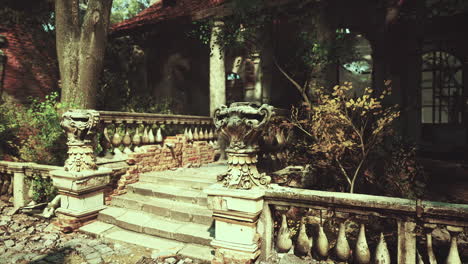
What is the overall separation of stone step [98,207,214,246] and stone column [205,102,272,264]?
2.05 feet

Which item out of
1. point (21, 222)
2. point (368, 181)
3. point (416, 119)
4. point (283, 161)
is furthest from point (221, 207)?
point (416, 119)

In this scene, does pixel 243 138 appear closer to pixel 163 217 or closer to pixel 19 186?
pixel 163 217

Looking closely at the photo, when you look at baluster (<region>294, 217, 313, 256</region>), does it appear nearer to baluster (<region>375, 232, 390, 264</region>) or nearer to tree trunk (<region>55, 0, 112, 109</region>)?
baluster (<region>375, 232, 390, 264</region>)

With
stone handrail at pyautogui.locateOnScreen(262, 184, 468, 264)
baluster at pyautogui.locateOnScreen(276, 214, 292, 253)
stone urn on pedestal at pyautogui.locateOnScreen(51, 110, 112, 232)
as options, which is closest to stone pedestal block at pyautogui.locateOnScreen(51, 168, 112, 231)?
stone urn on pedestal at pyautogui.locateOnScreen(51, 110, 112, 232)

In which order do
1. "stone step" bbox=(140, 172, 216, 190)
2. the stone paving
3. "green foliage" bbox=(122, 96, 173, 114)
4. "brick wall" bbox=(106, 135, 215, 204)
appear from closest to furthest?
the stone paving < "stone step" bbox=(140, 172, 216, 190) < "brick wall" bbox=(106, 135, 215, 204) < "green foliage" bbox=(122, 96, 173, 114)

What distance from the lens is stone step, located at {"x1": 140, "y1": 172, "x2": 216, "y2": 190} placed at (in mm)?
4641

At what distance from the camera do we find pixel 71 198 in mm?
4289

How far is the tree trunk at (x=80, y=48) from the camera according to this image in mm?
6152

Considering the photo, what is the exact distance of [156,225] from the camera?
394 cm

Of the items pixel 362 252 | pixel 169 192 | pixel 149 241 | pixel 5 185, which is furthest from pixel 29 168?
pixel 362 252

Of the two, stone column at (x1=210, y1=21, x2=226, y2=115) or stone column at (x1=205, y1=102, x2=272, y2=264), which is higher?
stone column at (x1=210, y1=21, x2=226, y2=115)

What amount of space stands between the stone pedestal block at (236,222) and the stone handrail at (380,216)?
152mm

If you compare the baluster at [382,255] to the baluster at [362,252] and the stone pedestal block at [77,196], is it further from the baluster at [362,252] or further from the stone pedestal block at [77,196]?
the stone pedestal block at [77,196]

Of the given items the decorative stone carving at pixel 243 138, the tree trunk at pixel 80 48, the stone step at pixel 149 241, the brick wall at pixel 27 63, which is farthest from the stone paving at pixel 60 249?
the brick wall at pixel 27 63
